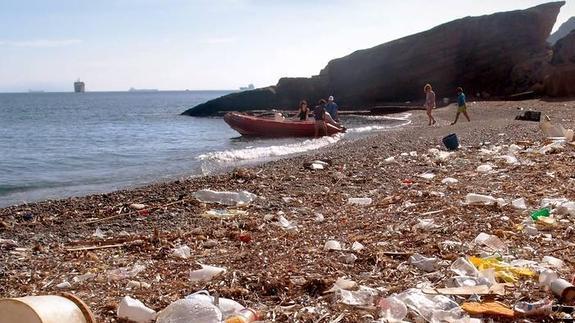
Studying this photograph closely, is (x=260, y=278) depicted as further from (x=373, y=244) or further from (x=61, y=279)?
(x=61, y=279)

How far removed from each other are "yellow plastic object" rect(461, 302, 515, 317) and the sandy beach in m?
0.14

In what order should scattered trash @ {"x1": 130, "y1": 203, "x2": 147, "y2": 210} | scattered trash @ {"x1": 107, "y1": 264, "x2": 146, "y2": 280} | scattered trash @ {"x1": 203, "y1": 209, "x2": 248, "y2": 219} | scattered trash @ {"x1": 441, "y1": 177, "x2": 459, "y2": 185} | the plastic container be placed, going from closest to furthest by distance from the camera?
scattered trash @ {"x1": 107, "y1": 264, "x2": 146, "y2": 280}, scattered trash @ {"x1": 203, "y1": 209, "x2": 248, "y2": 219}, scattered trash @ {"x1": 130, "y1": 203, "x2": 147, "y2": 210}, scattered trash @ {"x1": 441, "y1": 177, "x2": 459, "y2": 185}, the plastic container

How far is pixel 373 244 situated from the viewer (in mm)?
4359

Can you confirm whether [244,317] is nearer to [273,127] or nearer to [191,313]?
[191,313]

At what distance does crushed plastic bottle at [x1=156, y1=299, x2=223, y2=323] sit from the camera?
278 centimetres

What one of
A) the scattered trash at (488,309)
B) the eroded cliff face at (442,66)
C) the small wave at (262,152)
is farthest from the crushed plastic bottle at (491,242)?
the eroded cliff face at (442,66)

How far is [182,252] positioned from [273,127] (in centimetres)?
1649

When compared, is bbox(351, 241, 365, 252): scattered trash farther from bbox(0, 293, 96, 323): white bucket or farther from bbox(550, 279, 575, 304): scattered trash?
bbox(0, 293, 96, 323): white bucket

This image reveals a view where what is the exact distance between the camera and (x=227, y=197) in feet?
23.5

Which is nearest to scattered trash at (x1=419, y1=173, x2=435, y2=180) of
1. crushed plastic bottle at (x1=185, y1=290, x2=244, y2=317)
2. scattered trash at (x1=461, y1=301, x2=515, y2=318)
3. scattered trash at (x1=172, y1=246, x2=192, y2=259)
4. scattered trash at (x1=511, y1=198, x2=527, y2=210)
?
scattered trash at (x1=511, y1=198, x2=527, y2=210)

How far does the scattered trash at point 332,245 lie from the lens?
433 centimetres

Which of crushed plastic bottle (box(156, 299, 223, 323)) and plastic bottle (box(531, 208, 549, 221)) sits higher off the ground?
plastic bottle (box(531, 208, 549, 221))

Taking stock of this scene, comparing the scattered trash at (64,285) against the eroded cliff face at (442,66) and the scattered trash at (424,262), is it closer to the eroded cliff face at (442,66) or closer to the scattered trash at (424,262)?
the scattered trash at (424,262)

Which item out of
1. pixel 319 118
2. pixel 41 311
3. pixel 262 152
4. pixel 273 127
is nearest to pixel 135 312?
pixel 41 311
